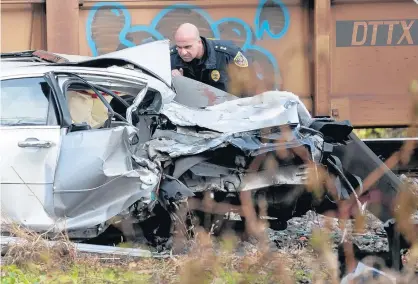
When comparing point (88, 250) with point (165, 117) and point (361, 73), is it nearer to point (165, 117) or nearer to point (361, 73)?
point (165, 117)

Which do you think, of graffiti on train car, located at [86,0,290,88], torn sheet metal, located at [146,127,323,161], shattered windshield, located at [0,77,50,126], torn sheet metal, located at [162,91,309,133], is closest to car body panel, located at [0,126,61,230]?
shattered windshield, located at [0,77,50,126]

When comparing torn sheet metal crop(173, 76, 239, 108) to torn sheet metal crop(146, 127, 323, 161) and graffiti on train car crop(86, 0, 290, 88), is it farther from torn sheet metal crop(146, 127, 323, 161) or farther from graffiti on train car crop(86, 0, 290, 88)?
graffiti on train car crop(86, 0, 290, 88)

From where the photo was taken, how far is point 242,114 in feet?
17.5

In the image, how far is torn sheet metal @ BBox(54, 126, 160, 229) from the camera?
15.5 feet

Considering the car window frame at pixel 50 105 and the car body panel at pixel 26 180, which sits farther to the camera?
the car window frame at pixel 50 105

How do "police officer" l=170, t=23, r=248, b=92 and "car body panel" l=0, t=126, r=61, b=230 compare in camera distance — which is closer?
"car body panel" l=0, t=126, r=61, b=230

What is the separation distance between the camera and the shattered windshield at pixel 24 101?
15.8 ft

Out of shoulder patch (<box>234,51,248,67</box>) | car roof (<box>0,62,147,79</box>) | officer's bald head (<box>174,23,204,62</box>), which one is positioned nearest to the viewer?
car roof (<box>0,62,147,79</box>)

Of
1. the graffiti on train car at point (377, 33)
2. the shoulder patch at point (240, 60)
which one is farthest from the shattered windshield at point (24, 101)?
the graffiti on train car at point (377, 33)

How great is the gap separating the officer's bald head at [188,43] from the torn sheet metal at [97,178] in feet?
6.89

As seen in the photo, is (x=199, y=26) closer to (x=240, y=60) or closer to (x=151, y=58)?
(x=240, y=60)

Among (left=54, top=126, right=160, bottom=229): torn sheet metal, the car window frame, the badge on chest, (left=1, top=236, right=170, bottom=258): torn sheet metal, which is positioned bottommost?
(left=1, top=236, right=170, bottom=258): torn sheet metal

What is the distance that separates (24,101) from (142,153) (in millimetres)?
876

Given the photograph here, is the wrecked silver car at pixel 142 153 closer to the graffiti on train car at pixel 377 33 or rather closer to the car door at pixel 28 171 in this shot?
the car door at pixel 28 171
